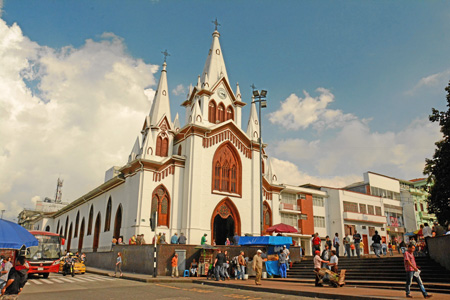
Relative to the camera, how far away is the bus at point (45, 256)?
20.7 m

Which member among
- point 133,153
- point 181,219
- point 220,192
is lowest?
point 181,219

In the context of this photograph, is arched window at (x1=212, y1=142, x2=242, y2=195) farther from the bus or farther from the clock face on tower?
the bus

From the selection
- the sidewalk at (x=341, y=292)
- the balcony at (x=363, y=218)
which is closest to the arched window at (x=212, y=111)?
the sidewalk at (x=341, y=292)

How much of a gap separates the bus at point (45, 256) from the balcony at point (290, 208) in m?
25.2

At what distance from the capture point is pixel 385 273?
1639cm

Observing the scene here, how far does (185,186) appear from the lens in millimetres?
29594

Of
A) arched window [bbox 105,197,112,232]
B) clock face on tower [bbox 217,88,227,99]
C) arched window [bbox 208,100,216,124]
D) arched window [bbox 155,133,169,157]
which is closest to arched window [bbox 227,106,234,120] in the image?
clock face on tower [bbox 217,88,227,99]

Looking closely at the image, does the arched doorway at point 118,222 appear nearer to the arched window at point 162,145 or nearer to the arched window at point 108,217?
the arched window at point 108,217

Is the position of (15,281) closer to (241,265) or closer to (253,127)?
(241,265)

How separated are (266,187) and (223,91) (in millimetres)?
10363

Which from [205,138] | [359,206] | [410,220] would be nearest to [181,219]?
[205,138]

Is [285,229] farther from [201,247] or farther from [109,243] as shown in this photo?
[109,243]

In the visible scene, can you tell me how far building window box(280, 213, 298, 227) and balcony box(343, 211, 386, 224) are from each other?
6886 millimetres

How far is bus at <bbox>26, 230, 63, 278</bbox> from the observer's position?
2066 cm
